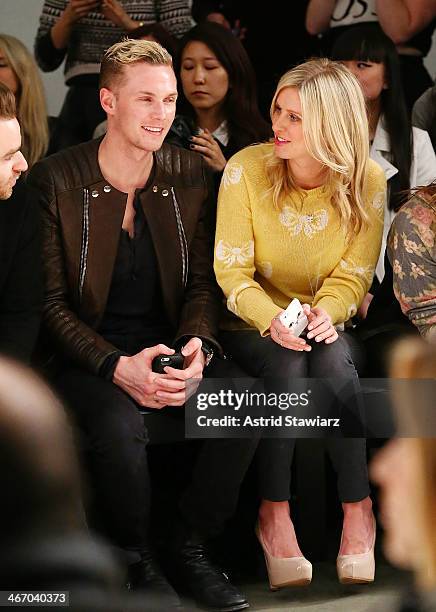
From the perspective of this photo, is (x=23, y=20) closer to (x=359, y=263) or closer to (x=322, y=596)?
(x=359, y=263)

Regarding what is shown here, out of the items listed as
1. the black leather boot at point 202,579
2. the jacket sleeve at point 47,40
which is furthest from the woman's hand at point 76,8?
the black leather boot at point 202,579

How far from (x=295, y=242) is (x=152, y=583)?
2.98 feet

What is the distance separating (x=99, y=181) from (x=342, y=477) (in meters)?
0.94

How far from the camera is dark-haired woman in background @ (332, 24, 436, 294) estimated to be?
132 inches

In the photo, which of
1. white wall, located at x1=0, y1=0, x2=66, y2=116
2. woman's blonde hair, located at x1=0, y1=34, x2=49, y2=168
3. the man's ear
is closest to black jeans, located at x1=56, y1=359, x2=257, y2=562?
the man's ear

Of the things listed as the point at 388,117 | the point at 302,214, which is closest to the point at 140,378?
the point at 302,214

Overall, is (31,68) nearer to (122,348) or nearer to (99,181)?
(99,181)

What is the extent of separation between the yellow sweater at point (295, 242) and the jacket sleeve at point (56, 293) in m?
0.37

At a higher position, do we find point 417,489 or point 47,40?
point 47,40

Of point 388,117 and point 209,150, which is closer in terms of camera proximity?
point 209,150

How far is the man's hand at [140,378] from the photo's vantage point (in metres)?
2.74

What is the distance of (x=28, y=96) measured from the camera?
3414 millimetres

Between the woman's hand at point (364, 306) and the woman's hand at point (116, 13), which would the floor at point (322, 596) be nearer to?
the woman's hand at point (364, 306)

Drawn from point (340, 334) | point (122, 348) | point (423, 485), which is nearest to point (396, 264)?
point (340, 334)
